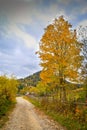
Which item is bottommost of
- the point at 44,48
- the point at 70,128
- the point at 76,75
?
the point at 70,128

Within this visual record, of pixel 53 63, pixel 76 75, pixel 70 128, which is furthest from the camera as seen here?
pixel 53 63

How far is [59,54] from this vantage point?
2286cm

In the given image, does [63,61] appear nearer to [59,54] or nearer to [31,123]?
[59,54]

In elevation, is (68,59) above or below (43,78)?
above

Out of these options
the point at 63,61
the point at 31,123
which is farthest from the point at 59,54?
the point at 31,123

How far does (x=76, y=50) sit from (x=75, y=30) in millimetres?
2354

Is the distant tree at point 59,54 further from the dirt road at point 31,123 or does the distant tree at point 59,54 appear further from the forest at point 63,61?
the dirt road at point 31,123

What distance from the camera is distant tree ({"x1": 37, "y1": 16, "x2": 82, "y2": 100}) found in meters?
21.9

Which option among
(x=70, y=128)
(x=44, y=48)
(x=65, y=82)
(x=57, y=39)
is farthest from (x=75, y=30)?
(x=70, y=128)

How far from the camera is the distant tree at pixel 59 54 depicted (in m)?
21.9

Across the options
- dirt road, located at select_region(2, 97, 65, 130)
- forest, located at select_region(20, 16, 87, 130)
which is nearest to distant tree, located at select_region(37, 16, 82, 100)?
forest, located at select_region(20, 16, 87, 130)

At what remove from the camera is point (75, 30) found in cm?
2258

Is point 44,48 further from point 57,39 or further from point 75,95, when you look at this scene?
point 75,95

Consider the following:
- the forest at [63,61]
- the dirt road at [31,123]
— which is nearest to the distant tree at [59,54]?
the forest at [63,61]
